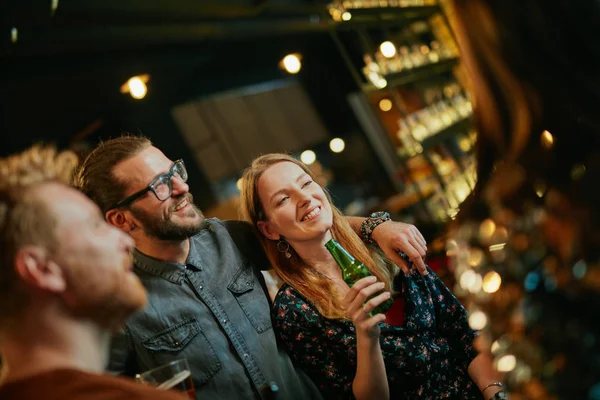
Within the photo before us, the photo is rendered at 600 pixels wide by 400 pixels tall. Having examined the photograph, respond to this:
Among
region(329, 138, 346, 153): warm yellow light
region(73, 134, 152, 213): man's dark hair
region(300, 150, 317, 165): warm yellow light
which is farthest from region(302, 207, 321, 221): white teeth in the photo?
region(329, 138, 346, 153): warm yellow light

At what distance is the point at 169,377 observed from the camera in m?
1.43

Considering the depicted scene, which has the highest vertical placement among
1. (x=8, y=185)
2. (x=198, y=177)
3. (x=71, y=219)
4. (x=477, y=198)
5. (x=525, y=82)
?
(x=198, y=177)

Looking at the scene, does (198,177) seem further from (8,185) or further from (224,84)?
(8,185)

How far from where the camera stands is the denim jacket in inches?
73.9

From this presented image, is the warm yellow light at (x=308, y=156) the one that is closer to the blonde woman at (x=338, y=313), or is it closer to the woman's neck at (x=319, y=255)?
the blonde woman at (x=338, y=313)

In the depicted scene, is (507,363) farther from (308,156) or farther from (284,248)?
(308,156)

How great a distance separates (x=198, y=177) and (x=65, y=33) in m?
2.27

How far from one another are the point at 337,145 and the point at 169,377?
23.2 feet

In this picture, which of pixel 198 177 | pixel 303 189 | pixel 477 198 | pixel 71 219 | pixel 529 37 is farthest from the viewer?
pixel 198 177

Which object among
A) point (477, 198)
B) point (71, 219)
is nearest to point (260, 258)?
point (71, 219)

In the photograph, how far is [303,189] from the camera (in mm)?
2102

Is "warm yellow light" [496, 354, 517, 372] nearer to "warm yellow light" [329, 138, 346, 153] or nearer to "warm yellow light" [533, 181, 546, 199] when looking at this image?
"warm yellow light" [533, 181, 546, 199]

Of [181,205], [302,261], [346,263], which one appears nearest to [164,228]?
[181,205]

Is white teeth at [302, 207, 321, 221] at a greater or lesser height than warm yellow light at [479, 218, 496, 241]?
greater
